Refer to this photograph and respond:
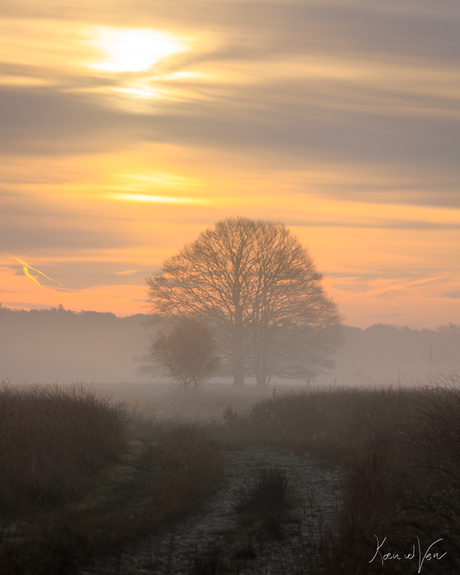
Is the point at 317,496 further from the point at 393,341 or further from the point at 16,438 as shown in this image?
the point at 393,341

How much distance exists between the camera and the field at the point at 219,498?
193 inches

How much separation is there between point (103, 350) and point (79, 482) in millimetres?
90969

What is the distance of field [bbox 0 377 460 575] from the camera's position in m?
4.89

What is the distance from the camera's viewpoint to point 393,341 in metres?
107

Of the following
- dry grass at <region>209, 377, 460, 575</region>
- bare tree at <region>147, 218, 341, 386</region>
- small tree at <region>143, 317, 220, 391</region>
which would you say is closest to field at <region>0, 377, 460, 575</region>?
dry grass at <region>209, 377, 460, 575</region>

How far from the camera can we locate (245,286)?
1298 inches

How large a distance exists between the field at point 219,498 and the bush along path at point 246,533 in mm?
27

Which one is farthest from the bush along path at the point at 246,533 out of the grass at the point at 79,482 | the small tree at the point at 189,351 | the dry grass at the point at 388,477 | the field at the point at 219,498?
the small tree at the point at 189,351

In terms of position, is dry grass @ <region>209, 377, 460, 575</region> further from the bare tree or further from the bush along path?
the bare tree

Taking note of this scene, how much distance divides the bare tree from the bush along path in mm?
22602

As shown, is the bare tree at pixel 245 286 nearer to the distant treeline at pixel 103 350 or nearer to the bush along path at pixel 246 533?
the bush along path at pixel 246 533

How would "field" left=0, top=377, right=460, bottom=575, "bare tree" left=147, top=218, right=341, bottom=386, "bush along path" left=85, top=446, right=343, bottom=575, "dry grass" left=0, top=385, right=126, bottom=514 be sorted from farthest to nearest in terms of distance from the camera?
"bare tree" left=147, top=218, right=341, bottom=386 < "dry grass" left=0, top=385, right=126, bottom=514 < "bush along path" left=85, top=446, right=343, bottom=575 < "field" left=0, top=377, right=460, bottom=575

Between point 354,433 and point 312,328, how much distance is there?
22427 mm

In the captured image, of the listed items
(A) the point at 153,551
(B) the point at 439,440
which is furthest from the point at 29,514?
(B) the point at 439,440
